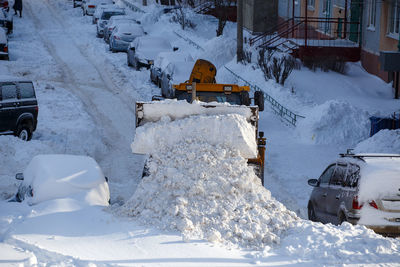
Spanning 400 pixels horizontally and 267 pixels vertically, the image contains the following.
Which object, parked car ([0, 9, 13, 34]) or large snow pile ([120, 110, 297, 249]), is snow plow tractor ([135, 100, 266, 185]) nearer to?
large snow pile ([120, 110, 297, 249])

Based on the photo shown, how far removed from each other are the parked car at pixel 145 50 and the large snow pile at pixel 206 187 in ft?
57.5

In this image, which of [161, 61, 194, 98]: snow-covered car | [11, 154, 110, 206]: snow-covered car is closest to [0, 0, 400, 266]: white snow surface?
[11, 154, 110, 206]: snow-covered car

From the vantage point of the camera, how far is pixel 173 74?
23453mm

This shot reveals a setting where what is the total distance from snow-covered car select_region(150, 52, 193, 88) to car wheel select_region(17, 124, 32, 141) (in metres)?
7.61

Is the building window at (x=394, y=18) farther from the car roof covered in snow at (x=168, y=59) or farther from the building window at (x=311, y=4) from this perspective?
the building window at (x=311, y=4)

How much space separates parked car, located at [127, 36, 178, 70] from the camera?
29156mm

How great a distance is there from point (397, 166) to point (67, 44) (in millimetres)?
28619

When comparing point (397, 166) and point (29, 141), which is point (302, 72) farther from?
point (397, 166)

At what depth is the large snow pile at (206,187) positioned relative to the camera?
9.71 meters

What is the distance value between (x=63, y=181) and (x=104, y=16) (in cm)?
3152

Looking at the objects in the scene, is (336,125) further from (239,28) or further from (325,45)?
(239,28)

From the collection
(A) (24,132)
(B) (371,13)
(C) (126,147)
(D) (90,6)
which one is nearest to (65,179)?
(C) (126,147)

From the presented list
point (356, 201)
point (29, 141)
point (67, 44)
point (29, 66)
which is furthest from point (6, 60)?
point (356, 201)

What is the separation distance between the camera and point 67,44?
122 ft
